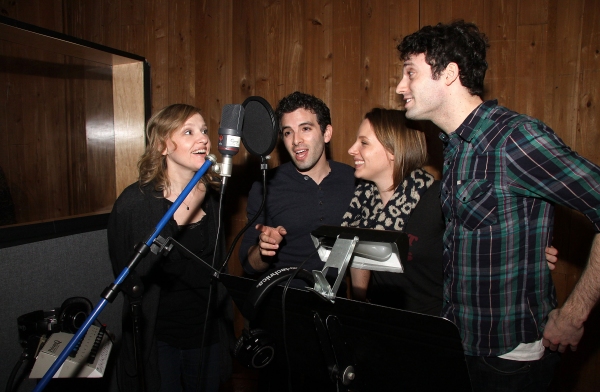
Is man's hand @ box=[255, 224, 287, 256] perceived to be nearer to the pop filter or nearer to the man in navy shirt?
the pop filter

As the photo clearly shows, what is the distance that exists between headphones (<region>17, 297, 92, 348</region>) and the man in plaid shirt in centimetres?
135

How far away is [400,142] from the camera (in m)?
1.73

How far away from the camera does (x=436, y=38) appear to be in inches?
58.0

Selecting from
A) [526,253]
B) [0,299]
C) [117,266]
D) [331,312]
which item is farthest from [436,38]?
[0,299]

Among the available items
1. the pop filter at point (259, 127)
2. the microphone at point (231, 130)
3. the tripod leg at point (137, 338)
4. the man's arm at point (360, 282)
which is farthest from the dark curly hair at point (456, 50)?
the tripod leg at point (137, 338)

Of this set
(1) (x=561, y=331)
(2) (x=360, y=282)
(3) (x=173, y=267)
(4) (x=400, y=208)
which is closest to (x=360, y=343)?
(1) (x=561, y=331)

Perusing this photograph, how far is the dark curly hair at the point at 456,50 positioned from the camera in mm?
1444

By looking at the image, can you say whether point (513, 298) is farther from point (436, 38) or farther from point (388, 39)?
point (388, 39)

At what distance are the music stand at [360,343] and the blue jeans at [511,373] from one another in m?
0.60

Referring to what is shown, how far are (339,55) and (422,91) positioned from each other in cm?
124

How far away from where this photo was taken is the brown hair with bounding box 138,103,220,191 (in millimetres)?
1912

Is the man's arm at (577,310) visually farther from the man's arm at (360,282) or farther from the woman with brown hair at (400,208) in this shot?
the man's arm at (360,282)

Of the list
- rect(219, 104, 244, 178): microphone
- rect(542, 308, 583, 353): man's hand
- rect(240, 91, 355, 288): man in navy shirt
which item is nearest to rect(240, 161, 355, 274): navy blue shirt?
rect(240, 91, 355, 288): man in navy shirt

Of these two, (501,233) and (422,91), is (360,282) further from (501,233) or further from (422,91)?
(422,91)
